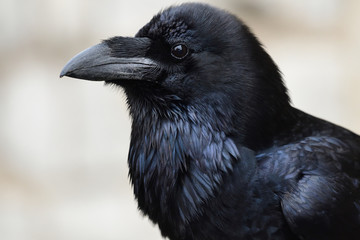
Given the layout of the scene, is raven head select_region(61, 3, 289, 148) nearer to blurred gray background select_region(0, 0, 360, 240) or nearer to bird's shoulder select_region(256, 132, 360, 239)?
bird's shoulder select_region(256, 132, 360, 239)

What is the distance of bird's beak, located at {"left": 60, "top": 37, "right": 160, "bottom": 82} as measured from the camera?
2.81 m

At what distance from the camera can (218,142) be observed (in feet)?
9.20

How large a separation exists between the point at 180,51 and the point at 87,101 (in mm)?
2951

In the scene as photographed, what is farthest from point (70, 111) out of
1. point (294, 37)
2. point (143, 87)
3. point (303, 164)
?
point (303, 164)

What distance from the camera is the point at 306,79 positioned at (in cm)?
576

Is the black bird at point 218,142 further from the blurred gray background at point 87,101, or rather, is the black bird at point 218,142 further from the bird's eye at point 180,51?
the blurred gray background at point 87,101

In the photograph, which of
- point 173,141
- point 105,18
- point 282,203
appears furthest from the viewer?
point 105,18

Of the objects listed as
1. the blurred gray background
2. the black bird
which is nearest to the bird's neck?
the black bird

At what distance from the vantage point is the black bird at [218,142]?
8.90ft

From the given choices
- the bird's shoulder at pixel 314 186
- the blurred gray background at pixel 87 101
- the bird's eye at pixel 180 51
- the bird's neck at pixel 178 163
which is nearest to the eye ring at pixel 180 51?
the bird's eye at pixel 180 51

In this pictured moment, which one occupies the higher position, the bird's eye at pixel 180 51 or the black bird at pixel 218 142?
the bird's eye at pixel 180 51

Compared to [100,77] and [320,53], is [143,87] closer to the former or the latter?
[100,77]

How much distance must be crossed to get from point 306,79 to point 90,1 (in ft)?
6.43

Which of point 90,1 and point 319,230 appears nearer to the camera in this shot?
point 319,230
